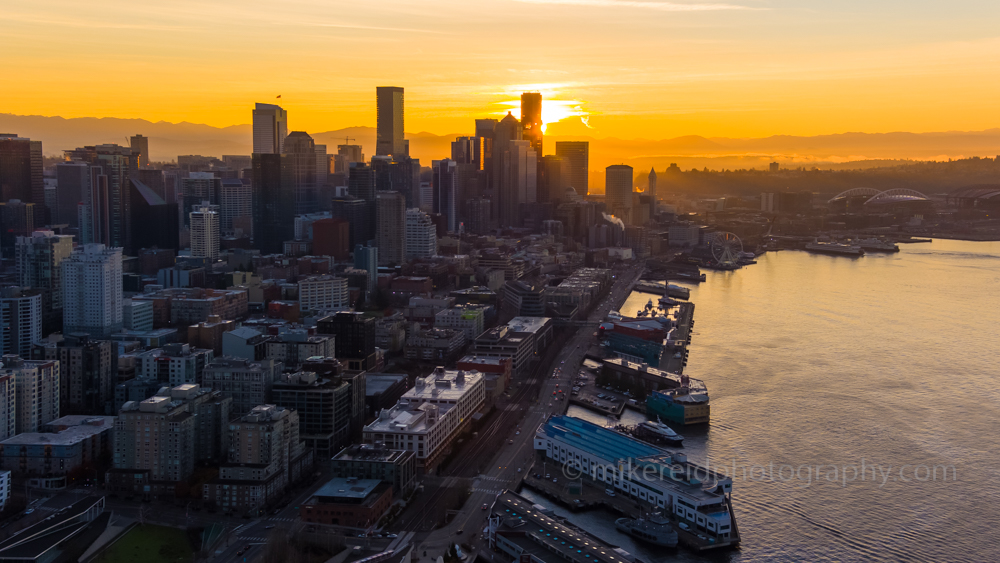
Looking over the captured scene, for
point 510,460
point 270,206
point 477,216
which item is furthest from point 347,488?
point 477,216

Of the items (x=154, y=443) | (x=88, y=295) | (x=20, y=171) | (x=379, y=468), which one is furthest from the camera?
(x=20, y=171)

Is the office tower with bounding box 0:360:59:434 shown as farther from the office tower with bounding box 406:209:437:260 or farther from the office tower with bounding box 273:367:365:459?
the office tower with bounding box 406:209:437:260

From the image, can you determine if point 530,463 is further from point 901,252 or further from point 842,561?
point 901,252

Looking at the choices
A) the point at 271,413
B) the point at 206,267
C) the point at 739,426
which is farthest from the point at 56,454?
the point at 206,267

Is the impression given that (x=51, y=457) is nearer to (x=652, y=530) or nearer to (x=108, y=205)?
(x=652, y=530)

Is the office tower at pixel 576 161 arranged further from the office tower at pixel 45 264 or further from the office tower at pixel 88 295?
the office tower at pixel 88 295
